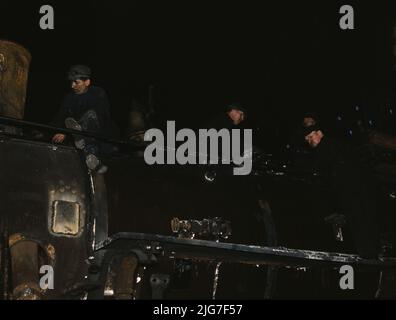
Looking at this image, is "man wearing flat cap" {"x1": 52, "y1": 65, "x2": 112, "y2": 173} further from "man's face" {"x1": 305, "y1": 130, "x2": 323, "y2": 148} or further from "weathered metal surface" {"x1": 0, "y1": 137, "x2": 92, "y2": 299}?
"man's face" {"x1": 305, "y1": 130, "x2": 323, "y2": 148}

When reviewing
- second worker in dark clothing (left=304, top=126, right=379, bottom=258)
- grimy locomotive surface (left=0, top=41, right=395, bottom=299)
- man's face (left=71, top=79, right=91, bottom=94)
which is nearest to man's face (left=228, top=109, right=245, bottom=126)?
grimy locomotive surface (left=0, top=41, right=395, bottom=299)

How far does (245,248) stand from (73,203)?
1.65 m

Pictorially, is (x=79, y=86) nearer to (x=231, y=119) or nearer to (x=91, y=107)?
(x=91, y=107)

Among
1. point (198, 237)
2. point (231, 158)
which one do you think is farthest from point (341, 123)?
point (198, 237)

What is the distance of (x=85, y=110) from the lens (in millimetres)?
5230

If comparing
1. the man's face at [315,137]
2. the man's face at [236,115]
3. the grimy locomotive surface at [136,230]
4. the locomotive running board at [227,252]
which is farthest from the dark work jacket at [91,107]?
the man's face at [315,137]

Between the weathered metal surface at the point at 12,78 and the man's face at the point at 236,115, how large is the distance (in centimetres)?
267

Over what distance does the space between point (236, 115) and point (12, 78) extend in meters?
2.88

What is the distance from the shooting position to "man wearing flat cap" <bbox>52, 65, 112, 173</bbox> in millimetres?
4832

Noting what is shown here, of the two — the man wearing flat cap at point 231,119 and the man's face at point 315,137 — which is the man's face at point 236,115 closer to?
the man wearing flat cap at point 231,119

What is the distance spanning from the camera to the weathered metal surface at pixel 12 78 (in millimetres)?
4703

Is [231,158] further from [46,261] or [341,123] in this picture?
[341,123]

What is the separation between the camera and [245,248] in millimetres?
4961
